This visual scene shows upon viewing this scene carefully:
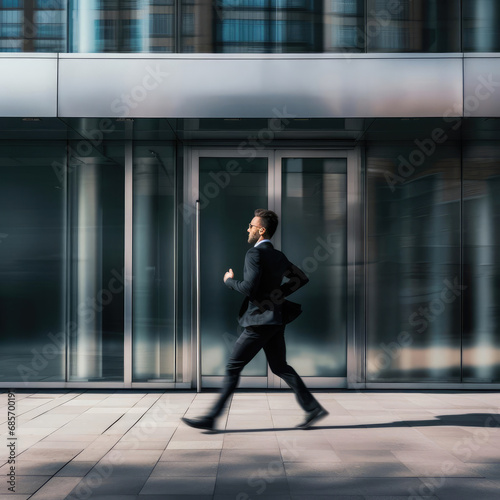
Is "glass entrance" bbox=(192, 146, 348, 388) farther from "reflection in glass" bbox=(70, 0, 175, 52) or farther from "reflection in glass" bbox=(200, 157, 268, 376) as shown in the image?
"reflection in glass" bbox=(70, 0, 175, 52)

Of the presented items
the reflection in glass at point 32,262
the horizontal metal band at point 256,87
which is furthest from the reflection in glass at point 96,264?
the horizontal metal band at point 256,87

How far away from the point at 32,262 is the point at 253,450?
166 inches

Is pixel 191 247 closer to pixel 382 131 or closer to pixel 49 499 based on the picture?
pixel 382 131

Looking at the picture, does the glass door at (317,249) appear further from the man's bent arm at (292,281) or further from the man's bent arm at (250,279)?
the man's bent arm at (250,279)

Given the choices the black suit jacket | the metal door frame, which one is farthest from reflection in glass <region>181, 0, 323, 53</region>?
the black suit jacket

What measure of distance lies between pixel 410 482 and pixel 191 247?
14.2ft

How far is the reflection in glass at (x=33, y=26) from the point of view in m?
6.90

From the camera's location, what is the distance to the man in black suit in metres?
5.11

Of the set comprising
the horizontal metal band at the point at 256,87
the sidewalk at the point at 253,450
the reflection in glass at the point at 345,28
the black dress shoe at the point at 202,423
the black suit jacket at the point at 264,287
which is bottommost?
the sidewalk at the point at 253,450

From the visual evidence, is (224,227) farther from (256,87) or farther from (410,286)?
(410,286)

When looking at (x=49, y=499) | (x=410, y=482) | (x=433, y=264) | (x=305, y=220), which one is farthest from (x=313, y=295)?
(x=49, y=499)

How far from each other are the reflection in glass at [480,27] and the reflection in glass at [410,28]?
11 cm

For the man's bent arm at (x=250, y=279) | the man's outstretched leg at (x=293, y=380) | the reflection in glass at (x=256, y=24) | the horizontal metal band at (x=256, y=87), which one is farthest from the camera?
the reflection in glass at (x=256, y=24)

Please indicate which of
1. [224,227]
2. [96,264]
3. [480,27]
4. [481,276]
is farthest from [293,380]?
[480,27]
